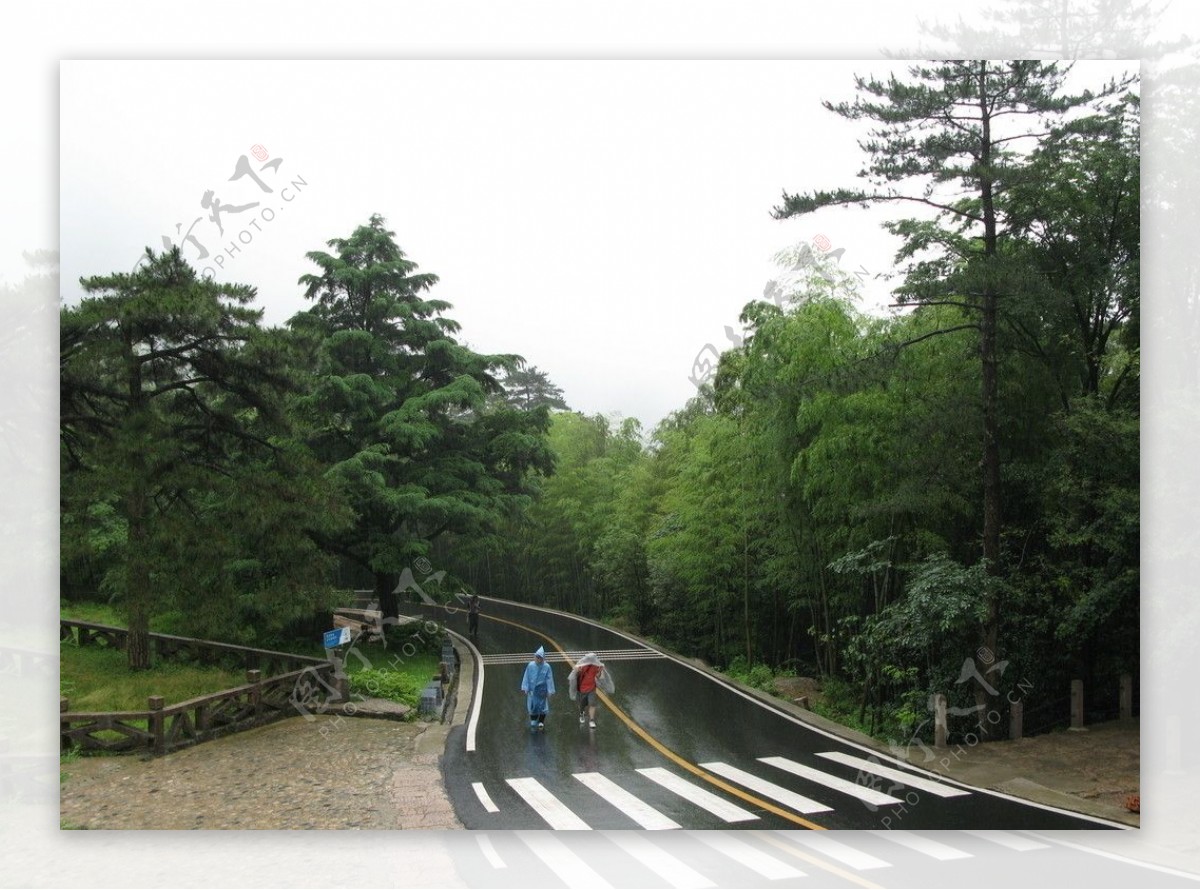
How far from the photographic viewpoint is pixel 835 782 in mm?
9219

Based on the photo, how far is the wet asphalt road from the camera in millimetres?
8289

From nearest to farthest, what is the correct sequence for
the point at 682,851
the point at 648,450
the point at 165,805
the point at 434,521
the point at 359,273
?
1. the point at 682,851
2. the point at 165,805
3. the point at 359,273
4. the point at 434,521
5. the point at 648,450

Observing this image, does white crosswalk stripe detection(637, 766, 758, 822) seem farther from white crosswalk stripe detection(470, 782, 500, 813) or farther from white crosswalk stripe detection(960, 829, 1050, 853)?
white crosswalk stripe detection(960, 829, 1050, 853)

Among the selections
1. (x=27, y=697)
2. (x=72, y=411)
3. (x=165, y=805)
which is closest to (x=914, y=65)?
(x=72, y=411)

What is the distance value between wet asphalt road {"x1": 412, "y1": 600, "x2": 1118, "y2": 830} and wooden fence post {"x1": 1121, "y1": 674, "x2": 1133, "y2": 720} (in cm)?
277

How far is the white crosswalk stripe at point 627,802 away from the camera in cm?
824

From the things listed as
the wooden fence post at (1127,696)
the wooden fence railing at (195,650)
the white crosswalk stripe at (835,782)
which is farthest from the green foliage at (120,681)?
the wooden fence post at (1127,696)

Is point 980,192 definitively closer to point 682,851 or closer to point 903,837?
point 903,837

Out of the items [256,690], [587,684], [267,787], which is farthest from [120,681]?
[587,684]

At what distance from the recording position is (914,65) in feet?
31.4

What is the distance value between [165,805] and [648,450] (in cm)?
1587

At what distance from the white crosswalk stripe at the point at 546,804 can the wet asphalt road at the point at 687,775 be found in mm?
18

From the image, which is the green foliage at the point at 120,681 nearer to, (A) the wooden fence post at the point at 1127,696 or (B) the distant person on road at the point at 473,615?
(B) the distant person on road at the point at 473,615

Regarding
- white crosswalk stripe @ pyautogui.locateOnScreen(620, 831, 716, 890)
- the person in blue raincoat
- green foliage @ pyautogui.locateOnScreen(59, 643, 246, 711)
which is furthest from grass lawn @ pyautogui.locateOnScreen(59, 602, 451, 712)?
white crosswalk stripe @ pyautogui.locateOnScreen(620, 831, 716, 890)
